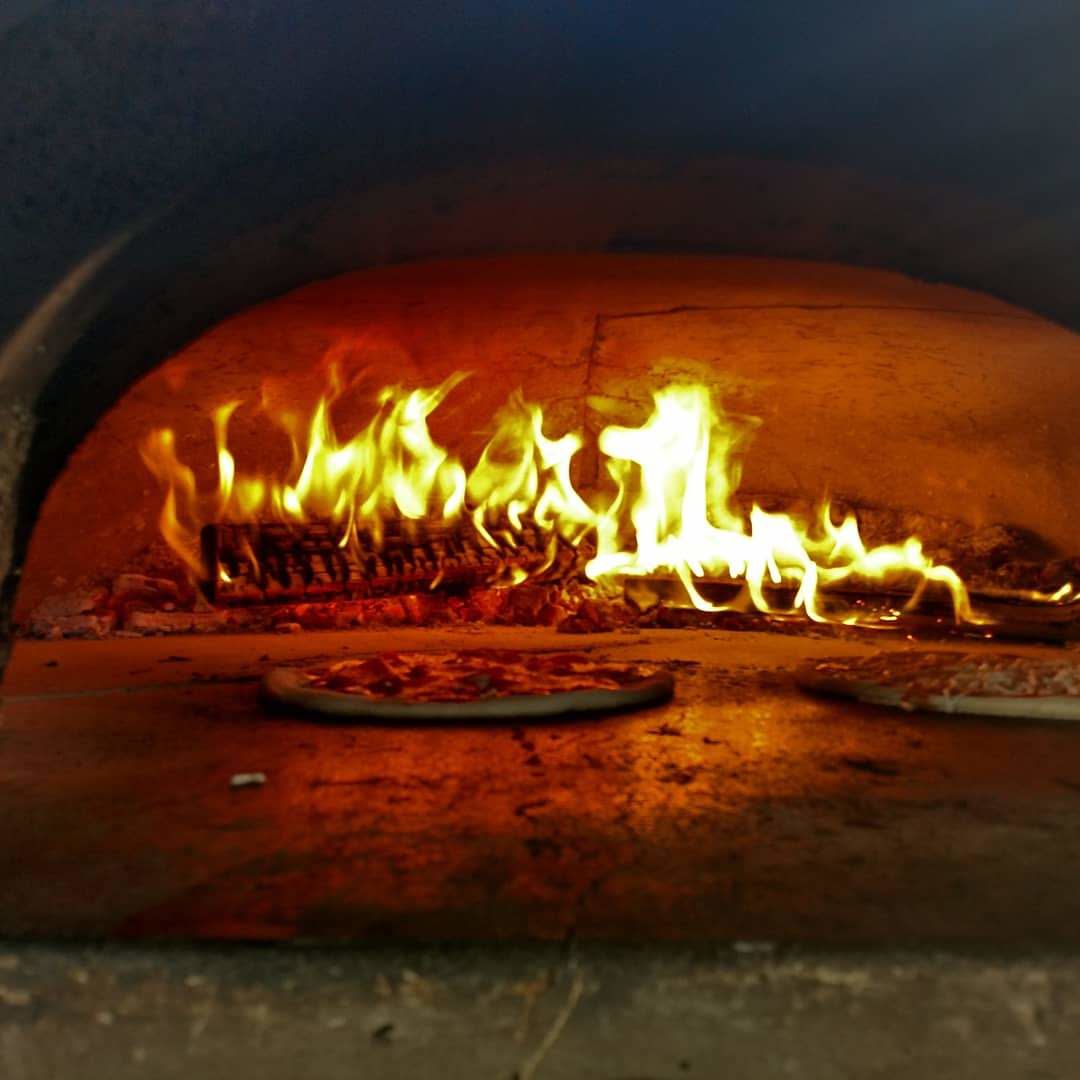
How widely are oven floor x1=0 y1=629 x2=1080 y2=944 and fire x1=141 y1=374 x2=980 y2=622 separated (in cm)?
191

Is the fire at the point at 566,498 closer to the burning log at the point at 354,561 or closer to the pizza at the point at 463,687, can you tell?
the burning log at the point at 354,561

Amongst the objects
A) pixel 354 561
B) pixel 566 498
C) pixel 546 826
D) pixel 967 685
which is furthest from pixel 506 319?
pixel 546 826

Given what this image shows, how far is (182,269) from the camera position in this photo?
2.05 meters

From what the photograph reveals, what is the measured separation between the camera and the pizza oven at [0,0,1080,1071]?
1.45 m

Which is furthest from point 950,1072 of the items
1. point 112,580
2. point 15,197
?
point 112,580

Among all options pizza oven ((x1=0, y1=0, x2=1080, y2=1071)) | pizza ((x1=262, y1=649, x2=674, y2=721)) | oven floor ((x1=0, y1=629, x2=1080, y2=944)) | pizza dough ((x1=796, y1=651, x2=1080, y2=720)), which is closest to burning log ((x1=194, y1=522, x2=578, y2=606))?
pizza oven ((x1=0, y1=0, x2=1080, y2=1071))

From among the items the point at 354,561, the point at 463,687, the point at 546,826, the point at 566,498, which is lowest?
the point at 546,826

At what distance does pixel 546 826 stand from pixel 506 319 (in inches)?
114

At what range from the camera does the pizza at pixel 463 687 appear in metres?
2.36

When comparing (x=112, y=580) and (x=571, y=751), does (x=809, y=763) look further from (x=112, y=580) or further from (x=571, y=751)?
(x=112, y=580)

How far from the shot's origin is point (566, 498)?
493 cm

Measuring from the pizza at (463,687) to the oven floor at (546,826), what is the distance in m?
0.06

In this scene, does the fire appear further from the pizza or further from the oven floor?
the oven floor

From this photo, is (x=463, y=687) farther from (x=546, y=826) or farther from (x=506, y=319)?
(x=506, y=319)
